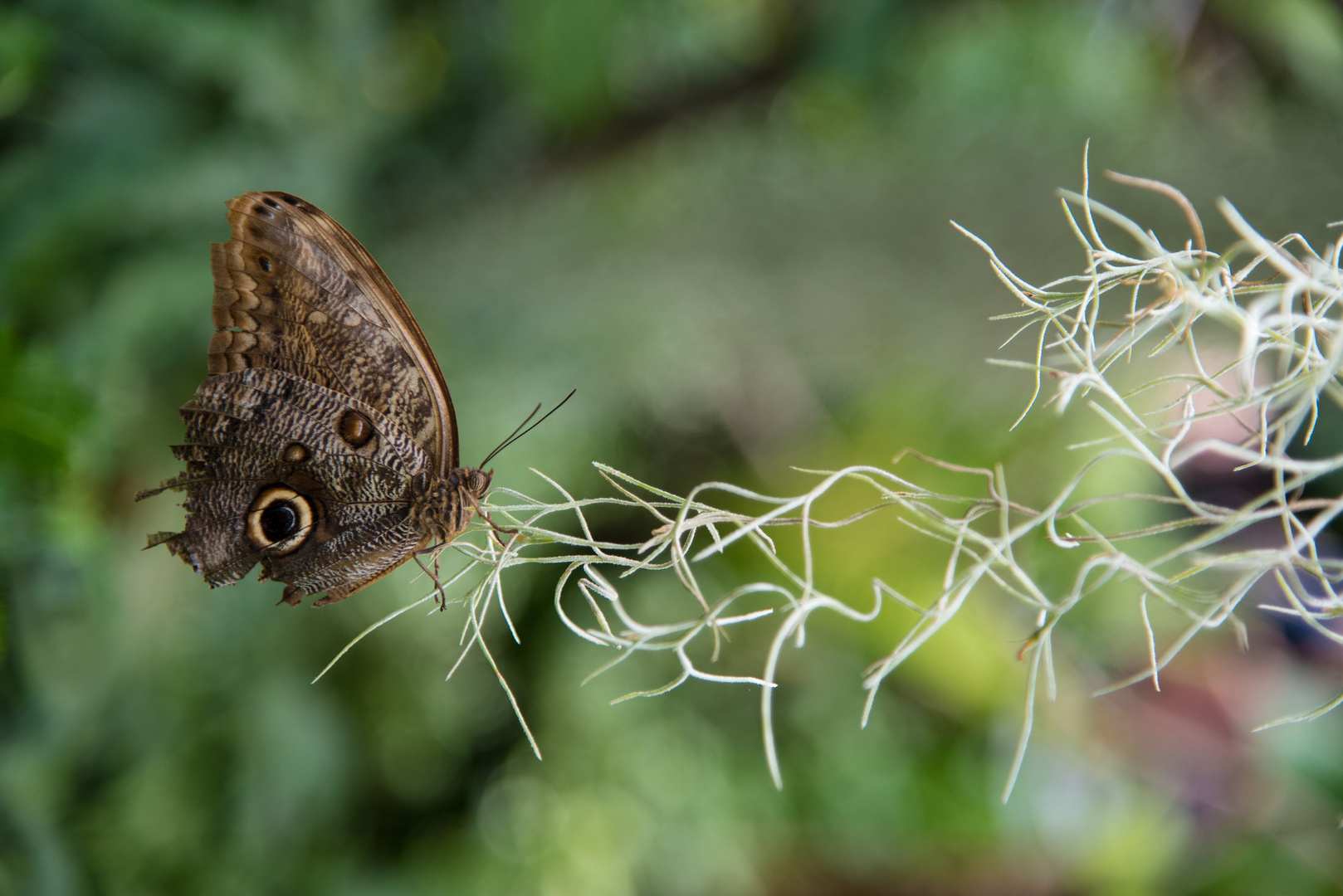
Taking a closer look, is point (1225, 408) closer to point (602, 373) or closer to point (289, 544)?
point (289, 544)

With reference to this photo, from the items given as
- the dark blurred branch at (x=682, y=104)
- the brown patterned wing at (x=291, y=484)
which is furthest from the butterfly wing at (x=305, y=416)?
the dark blurred branch at (x=682, y=104)

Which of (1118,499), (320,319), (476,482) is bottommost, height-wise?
(1118,499)

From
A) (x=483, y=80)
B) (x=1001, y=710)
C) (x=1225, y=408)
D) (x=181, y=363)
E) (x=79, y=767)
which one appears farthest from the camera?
(x=1001, y=710)

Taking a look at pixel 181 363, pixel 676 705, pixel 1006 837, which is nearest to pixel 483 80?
pixel 181 363

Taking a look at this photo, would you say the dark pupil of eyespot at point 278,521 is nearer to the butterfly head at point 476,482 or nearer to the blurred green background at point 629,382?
the butterfly head at point 476,482

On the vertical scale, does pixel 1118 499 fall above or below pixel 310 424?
below

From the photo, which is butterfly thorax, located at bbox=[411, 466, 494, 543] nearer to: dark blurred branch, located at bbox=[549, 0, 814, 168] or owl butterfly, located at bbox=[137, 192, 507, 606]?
A: owl butterfly, located at bbox=[137, 192, 507, 606]

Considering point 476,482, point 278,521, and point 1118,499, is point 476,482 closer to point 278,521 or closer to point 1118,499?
point 278,521

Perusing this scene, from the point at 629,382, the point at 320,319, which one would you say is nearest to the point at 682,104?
the point at 629,382
